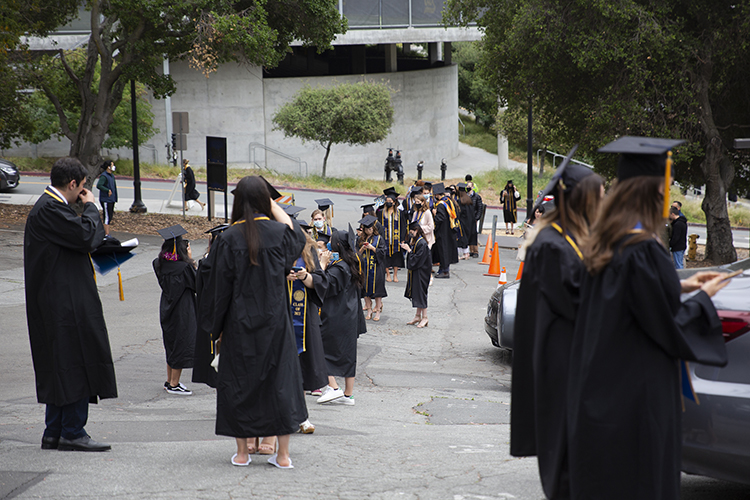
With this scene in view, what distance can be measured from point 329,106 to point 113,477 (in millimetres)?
32854

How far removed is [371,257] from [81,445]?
24.9 feet

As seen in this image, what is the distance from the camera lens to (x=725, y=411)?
3871mm

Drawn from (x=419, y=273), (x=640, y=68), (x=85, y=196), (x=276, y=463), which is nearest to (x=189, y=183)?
(x=419, y=273)

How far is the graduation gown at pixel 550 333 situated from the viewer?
336 centimetres

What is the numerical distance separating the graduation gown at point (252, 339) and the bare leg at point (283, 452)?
137 mm

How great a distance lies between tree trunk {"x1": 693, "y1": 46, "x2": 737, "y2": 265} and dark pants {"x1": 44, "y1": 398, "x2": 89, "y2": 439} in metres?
17.9

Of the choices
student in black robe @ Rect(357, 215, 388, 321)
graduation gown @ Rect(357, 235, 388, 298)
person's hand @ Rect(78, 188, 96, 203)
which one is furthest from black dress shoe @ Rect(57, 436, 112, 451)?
graduation gown @ Rect(357, 235, 388, 298)

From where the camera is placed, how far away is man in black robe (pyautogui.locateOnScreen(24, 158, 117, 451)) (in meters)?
5.13

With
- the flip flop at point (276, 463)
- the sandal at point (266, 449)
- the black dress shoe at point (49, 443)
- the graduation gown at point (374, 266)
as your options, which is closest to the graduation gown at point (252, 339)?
the flip flop at point (276, 463)

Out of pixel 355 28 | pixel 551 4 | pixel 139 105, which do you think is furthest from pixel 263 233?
pixel 355 28

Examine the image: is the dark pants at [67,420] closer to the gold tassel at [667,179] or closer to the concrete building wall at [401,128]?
the gold tassel at [667,179]

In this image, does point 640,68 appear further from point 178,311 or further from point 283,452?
point 283,452

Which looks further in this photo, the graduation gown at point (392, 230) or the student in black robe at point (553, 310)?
the graduation gown at point (392, 230)

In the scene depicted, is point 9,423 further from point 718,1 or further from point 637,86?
point 718,1
